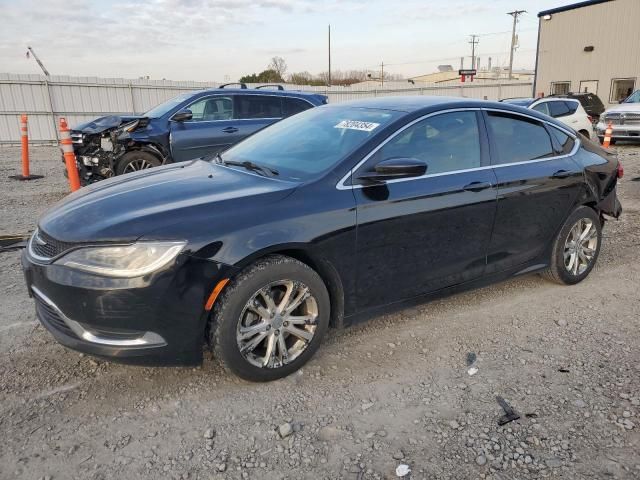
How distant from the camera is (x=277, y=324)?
113 inches

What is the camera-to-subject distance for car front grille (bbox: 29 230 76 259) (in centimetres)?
266

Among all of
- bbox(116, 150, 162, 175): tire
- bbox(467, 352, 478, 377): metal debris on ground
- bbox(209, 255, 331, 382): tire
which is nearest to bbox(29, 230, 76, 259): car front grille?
bbox(209, 255, 331, 382): tire

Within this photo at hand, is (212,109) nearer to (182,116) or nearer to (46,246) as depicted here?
(182,116)

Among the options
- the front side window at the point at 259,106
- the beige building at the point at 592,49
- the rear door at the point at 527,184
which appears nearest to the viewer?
the rear door at the point at 527,184

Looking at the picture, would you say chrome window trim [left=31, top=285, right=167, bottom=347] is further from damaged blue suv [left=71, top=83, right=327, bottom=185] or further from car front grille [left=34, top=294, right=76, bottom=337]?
damaged blue suv [left=71, top=83, right=327, bottom=185]

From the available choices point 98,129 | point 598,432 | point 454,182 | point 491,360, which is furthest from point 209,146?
point 598,432

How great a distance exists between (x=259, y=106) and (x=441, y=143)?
5702mm

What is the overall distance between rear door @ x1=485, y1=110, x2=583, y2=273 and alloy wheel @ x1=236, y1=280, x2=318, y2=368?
1584 millimetres

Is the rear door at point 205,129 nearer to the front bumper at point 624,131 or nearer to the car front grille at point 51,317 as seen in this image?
the car front grille at point 51,317

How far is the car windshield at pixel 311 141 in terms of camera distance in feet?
10.5

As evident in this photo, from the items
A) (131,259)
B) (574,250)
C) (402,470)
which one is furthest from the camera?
(574,250)

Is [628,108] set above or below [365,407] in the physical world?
above

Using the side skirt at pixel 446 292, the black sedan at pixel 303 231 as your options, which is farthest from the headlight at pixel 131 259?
the side skirt at pixel 446 292

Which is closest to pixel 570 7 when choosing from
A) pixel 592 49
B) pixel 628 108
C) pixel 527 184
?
pixel 592 49
